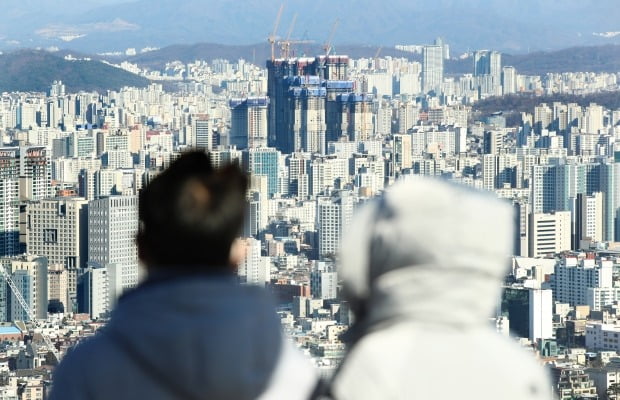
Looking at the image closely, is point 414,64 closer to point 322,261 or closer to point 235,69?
point 235,69

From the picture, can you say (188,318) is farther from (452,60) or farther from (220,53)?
(220,53)

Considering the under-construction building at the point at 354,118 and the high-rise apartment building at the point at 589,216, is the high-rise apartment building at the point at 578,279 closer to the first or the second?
the high-rise apartment building at the point at 589,216

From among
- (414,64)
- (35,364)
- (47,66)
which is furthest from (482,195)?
(414,64)

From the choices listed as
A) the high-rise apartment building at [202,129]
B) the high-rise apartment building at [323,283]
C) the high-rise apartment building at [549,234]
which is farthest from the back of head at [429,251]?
the high-rise apartment building at [202,129]

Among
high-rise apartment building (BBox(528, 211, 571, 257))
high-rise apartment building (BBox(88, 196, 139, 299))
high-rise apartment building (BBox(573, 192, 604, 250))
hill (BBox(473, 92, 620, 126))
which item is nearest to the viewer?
high-rise apartment building (BBox(88, 196, 139, 299))

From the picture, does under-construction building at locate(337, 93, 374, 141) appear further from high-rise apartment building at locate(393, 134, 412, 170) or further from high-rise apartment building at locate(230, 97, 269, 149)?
high-rise apartment building at locate(393, 134, 412, 170)

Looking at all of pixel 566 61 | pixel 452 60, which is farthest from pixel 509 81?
pixel 452 60

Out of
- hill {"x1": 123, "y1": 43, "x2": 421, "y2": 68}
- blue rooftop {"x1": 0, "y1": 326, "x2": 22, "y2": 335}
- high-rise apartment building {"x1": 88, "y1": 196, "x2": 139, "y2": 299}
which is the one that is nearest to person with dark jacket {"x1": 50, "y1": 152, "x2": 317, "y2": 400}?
blue rooftop {"x1": 0, "y1": 326, "x2": 22, "y2": 335}
